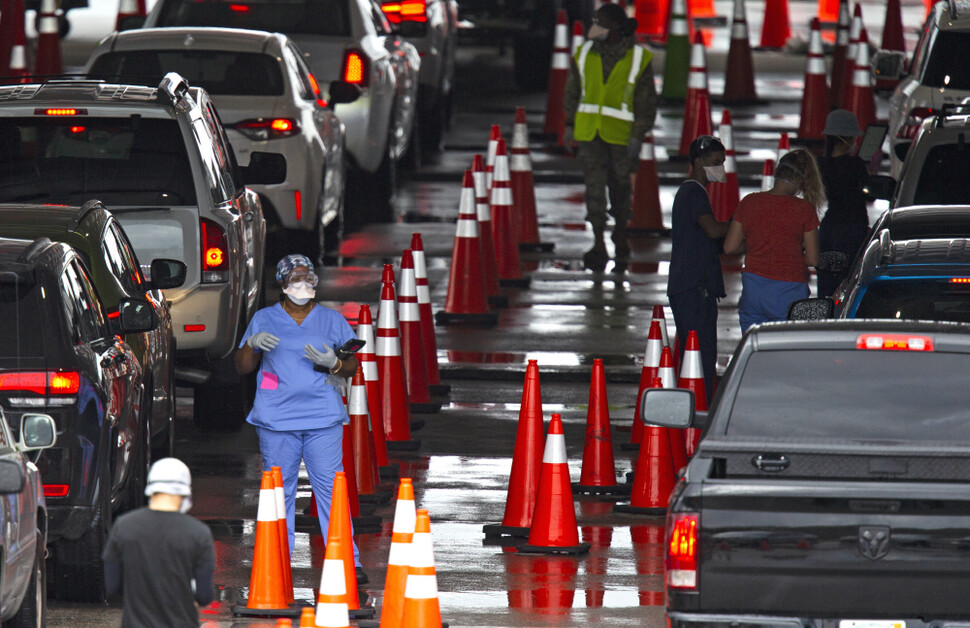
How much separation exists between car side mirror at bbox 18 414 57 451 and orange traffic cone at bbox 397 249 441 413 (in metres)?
5.29

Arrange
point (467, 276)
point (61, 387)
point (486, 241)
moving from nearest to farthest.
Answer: point (61, 387) < point (467, 276) < point (486, 241)

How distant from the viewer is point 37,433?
7.62m

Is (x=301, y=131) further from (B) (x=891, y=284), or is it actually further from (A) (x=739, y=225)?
(B) (x=891, y=284)

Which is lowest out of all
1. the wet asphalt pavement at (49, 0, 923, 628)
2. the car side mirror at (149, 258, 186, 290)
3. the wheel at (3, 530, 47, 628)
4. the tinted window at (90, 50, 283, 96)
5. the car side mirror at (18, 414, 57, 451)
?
the wet asphalt pavement at (49, 0, 923, 628)

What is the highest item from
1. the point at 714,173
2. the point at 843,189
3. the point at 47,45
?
the point at 714,173

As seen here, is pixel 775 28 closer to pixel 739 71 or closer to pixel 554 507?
pixel 739 71

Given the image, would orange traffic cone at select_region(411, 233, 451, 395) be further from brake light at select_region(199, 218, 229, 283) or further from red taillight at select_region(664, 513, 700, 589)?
red taillight at select_region(664, 513, 700, 589)

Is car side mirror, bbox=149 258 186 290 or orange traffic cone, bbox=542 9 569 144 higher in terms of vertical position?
car side mirror, bbox=149 258 186 290

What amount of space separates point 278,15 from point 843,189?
672 centimetres

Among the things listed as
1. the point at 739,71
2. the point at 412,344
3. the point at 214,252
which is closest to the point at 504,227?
the point at 412,344

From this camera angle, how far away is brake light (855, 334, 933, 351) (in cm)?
740

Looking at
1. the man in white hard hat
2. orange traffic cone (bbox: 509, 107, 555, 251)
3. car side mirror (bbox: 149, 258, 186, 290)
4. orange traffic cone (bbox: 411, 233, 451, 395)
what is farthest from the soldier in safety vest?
the man in white hard hat

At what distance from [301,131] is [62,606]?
7.10m

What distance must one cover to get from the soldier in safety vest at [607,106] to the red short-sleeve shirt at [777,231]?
5.49 m
